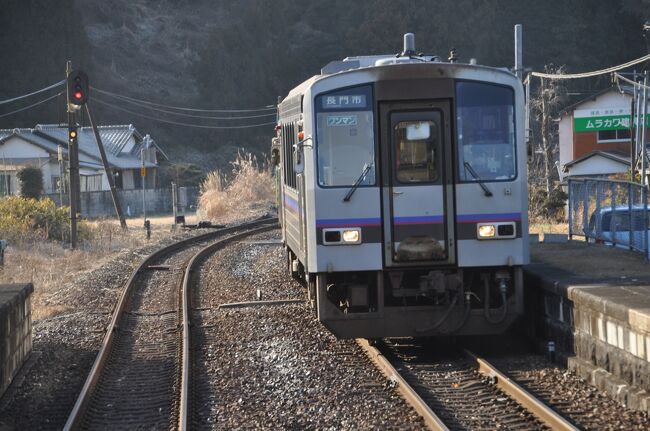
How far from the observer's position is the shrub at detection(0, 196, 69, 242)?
2362 cm

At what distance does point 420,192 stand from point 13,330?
158 inches

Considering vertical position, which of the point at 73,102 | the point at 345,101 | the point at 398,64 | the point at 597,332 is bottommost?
the point at 597,332

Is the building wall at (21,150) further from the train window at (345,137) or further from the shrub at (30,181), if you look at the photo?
the train window at (345,137)

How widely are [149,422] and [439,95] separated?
159 inches

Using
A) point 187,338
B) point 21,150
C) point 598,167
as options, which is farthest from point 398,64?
point 21,150

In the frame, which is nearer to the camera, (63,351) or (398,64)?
(398,64)

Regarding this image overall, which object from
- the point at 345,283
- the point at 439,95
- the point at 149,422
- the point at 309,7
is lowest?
the point at 149,422

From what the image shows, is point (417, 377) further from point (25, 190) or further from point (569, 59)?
point (569, 59)

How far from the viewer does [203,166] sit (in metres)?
63.0

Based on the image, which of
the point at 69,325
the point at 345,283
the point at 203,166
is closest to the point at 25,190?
the point at 203,166

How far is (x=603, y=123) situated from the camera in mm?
41188

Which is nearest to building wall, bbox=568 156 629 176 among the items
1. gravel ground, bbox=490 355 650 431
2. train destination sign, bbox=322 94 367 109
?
gravel ground, bbox=490 355 650 431

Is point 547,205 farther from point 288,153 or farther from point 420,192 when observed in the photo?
point 420,192

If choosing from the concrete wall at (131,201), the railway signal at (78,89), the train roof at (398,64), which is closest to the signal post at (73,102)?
the railway signal at (78,89)
